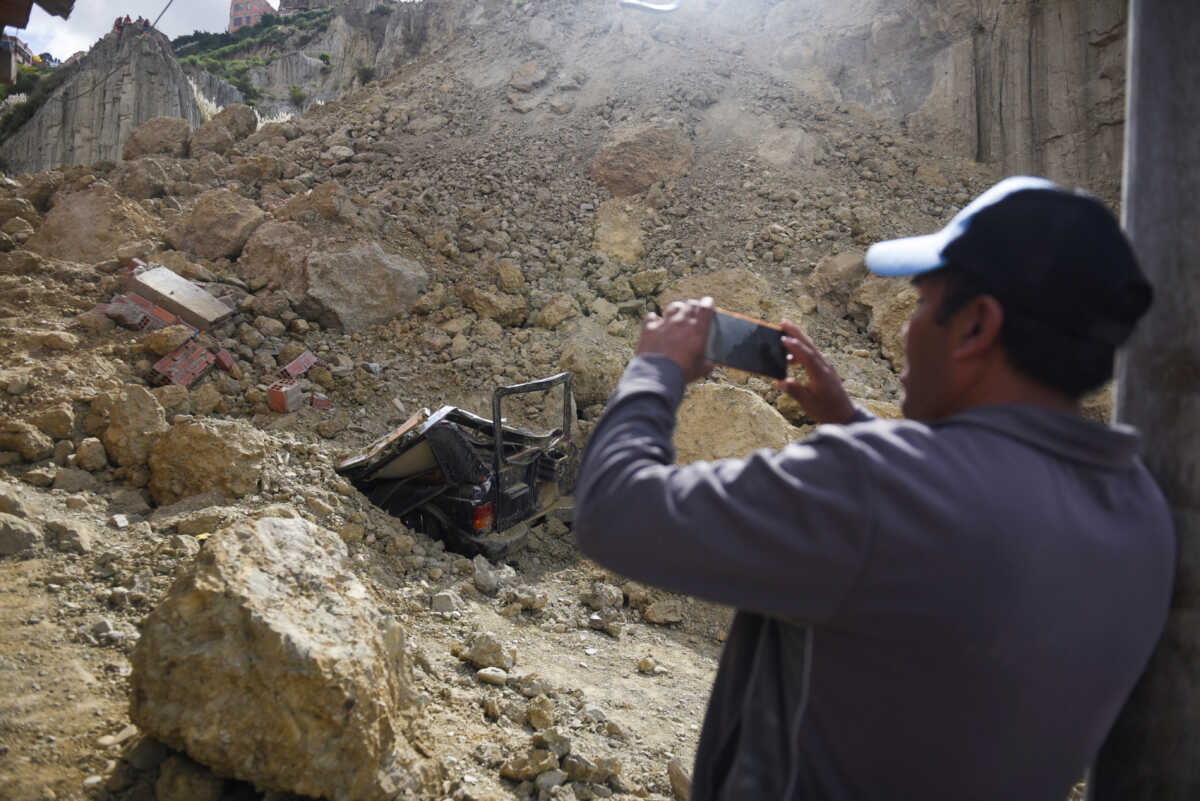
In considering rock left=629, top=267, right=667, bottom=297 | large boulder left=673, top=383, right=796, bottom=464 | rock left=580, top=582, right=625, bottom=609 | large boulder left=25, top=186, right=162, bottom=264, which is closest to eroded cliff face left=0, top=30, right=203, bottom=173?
large boulder left=25, top=186, right=162, bottom=264

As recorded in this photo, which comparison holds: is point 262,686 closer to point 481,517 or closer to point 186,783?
point 186,783

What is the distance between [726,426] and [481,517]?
245 centimetres

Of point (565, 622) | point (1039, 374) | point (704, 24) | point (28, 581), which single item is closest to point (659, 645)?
point (565, 622)

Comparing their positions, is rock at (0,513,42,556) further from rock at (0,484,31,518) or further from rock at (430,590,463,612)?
rock at (430,590,463,612)

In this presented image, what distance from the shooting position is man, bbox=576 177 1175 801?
870mm

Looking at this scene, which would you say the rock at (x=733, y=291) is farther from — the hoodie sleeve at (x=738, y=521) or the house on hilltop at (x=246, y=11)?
the house on hilltop at (x=246, y=11)

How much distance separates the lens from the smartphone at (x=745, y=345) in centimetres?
133

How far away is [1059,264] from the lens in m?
0.93

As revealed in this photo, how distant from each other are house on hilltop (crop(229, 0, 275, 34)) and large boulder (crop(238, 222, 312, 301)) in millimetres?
75594

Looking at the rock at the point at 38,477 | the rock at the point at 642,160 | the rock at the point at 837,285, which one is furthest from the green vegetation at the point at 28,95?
the rock at the point at 837,285

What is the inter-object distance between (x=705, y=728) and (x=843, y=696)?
283 mm

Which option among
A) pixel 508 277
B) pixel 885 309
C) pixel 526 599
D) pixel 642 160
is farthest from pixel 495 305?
pixel 885 309

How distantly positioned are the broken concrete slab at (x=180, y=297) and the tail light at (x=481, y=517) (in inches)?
147

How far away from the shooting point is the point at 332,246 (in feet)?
30.1
